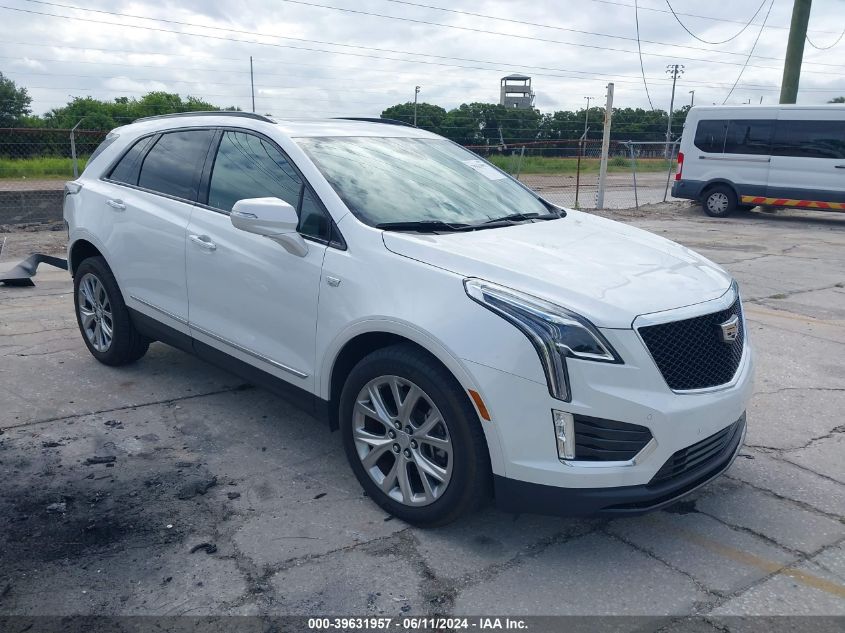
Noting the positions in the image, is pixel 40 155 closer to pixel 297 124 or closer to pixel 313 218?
pixel 297 124

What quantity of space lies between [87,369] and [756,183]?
581 inches

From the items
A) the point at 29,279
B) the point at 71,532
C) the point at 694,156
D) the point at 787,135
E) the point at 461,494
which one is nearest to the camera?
the point at 461,494

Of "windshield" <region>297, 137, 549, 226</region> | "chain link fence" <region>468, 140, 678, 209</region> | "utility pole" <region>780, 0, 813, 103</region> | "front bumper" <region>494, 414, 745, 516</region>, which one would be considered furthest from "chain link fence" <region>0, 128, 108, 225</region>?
"utility pole" <region>780, 0, 813, 103</region>

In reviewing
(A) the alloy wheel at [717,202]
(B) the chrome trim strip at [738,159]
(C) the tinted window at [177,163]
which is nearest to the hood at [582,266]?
(C) the tinted window at [177,163]

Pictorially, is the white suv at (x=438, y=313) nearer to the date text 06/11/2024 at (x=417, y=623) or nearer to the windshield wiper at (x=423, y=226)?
the windshield wiper at (x=423, y=226)

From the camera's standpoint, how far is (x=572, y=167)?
26.1 m

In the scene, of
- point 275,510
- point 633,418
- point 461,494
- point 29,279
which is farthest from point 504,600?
point 29,279

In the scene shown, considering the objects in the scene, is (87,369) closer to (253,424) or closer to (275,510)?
(253,424)

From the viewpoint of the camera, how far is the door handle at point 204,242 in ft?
13.8

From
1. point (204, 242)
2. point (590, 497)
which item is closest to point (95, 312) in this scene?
point (204, 242)

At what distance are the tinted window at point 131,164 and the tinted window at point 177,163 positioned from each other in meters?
0.09

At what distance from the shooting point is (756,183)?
16141 mm

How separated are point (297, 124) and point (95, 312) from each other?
88.8 inches

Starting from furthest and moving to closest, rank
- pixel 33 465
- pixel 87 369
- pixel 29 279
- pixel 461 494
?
1. pixel 29 279
2. pixel 87 369
3. pixel 33 465
4. pixel 461 494
